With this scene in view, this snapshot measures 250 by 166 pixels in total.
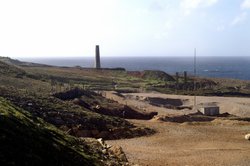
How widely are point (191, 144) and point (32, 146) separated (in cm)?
1460

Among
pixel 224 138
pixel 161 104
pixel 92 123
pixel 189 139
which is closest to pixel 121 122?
pixel 92 123

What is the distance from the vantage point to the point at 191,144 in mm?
26281

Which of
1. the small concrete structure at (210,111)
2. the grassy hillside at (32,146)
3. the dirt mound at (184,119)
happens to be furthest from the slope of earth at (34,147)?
the small concrete structure at (210,111)

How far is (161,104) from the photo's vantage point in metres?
51.0

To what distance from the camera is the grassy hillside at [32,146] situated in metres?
11.9

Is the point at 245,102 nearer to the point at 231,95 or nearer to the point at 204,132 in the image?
the point at 231,95

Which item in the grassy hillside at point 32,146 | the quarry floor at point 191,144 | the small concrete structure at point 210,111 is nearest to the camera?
the grassy hillside at point 32,146

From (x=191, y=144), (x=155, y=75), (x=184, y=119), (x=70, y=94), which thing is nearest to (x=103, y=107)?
(x=70, y=94)

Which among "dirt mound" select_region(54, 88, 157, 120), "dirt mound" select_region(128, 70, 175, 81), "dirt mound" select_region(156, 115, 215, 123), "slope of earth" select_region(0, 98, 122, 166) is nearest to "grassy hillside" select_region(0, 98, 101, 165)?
"slope of earth" select_region(0, 98, 122, 166)

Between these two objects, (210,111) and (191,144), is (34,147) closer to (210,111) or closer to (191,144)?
(191,144)

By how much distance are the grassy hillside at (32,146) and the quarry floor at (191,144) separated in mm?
5025

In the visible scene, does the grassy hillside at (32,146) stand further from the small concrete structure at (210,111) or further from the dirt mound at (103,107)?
the small concrete structure at (210,111)

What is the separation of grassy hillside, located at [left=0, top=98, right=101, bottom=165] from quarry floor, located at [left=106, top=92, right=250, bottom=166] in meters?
5.02

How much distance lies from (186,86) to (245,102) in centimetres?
1646
